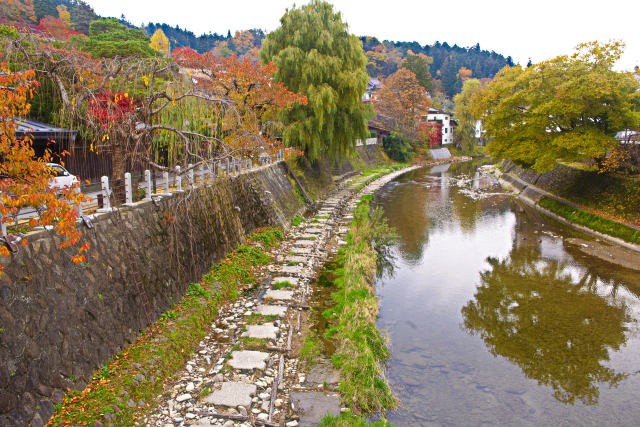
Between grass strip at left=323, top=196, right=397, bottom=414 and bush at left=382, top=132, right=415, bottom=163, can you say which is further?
bush at left=382, top=132, right=415, bottom=163

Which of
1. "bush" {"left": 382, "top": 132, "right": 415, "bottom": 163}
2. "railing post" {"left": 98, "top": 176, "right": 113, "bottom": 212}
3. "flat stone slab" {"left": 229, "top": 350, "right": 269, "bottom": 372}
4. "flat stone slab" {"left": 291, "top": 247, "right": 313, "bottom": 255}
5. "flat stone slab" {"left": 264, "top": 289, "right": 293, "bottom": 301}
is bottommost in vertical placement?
"flat stone slab" {"left": 229, "top": 350, "right": 269, "bottom": 372}

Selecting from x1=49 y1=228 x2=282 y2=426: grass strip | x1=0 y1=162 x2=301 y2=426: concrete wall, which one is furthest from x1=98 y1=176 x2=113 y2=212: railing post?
x1=49 y1=228 x2=282 y2=426: grass strip

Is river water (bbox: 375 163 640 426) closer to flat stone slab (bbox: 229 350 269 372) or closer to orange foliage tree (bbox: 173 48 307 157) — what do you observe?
flat stone slab (bbox: 229 350 269 372)

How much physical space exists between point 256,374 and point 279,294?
14.8ft

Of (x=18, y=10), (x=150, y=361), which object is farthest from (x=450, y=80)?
(x=150, y=361)

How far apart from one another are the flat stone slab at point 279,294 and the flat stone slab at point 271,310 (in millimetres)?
653

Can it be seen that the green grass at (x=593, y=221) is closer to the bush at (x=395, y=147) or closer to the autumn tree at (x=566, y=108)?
the autumn tree at (x=566, y=108)

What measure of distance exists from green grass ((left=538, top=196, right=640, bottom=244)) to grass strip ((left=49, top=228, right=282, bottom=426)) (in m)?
18.4

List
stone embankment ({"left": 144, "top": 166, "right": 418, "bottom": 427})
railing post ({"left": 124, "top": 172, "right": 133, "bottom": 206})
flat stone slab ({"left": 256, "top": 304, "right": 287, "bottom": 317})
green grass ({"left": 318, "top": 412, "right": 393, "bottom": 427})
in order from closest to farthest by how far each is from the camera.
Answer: green grass ({"left": 318, "top": 412, "right": 393, "bottom": 427}) < stone embankment ({"left": 144, "top": 166, "right": 418, "bottom": 427}) < railing post ({"left": 124, "top": 172, "right": 133, "bottom": 206}) < flat stone slab ({"left": 256, "top": 304, "right": 287, "bottom": 317})

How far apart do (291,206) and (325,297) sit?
470 inches

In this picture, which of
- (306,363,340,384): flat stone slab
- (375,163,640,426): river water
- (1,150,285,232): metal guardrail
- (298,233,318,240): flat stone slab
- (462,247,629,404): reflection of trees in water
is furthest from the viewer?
(298,233,318,240): flat stone slab

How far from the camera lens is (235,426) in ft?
25.3

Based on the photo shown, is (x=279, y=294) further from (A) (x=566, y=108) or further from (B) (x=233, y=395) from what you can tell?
(A) (x=566, y=108)

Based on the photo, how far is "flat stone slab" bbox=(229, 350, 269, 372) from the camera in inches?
378
